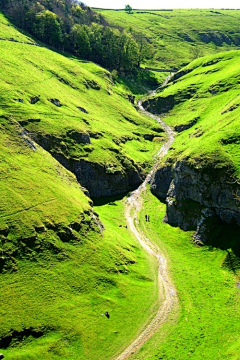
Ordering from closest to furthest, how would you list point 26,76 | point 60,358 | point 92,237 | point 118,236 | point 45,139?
point 60,358 → point 92,237 → point 118,236 → point 45,139 → point 26,76

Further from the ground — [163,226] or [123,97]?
[123,97]

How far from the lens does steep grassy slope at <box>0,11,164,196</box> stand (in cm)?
9819

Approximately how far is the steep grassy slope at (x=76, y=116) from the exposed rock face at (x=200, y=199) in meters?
23.6

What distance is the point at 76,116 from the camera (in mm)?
116375

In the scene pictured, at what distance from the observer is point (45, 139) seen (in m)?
95.2

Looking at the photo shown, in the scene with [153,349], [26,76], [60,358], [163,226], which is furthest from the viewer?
[26,76]

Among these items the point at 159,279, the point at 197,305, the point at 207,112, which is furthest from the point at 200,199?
the point at 207,112

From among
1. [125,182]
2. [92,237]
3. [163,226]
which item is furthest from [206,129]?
[92,237]

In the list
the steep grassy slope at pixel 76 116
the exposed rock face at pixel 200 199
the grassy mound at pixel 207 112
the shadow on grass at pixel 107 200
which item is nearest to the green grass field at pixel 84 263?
the grassy mound at pixel 207 112

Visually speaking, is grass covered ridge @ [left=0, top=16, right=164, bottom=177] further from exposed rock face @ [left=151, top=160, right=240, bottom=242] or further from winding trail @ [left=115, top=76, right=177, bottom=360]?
exposed rock face @ [left=151, top=160, right=240, bottom=242]

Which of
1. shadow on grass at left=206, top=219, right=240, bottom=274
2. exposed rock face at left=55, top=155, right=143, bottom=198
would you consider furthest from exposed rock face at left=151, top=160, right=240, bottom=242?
exposed rock face at left=55, top=155, right=143, bottom=198

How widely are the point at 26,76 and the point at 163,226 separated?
7866 centimetres

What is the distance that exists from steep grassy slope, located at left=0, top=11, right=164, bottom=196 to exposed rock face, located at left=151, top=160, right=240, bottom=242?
23.6 metres

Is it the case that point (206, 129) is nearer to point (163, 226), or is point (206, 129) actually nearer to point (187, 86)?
point (163, 226)
